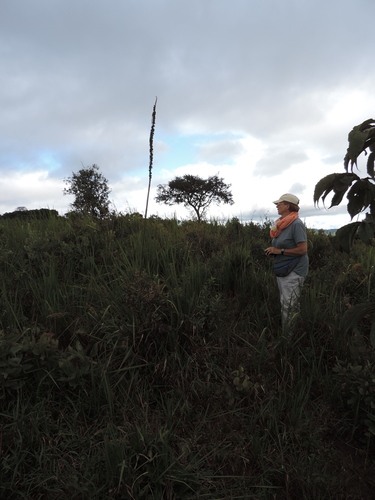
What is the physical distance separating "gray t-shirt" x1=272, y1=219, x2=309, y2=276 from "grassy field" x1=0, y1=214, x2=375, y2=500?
1.06 feet

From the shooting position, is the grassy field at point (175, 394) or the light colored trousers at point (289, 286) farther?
the light colored trousers at point (289, 286)

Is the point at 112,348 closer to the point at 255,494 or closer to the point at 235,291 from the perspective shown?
the point at 255,494

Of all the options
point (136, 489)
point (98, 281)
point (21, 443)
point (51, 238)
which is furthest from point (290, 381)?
point (51, 238)

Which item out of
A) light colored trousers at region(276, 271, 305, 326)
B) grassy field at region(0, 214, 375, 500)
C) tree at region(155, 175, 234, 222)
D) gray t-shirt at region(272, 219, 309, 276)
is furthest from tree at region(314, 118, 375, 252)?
tree at region(155, 175, 234, 222)

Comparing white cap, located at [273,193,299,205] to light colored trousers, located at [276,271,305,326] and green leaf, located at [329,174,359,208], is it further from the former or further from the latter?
green leaf, located at [329,174,359,208]

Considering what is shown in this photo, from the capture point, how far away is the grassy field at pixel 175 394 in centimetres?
202

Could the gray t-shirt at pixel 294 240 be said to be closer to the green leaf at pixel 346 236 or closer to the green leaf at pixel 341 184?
the green leaf at pixel 346 236

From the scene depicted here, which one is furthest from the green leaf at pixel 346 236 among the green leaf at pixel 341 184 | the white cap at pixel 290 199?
the white cap at pixel 290 199

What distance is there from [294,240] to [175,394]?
99.1 inches

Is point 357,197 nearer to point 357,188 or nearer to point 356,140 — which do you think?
point 357,188

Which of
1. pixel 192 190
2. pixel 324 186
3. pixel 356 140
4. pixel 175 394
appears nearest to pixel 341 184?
pixel 324 186

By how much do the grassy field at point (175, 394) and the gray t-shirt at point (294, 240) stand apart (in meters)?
0.32

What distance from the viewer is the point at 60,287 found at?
12.5 ft

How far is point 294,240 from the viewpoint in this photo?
417 cm
